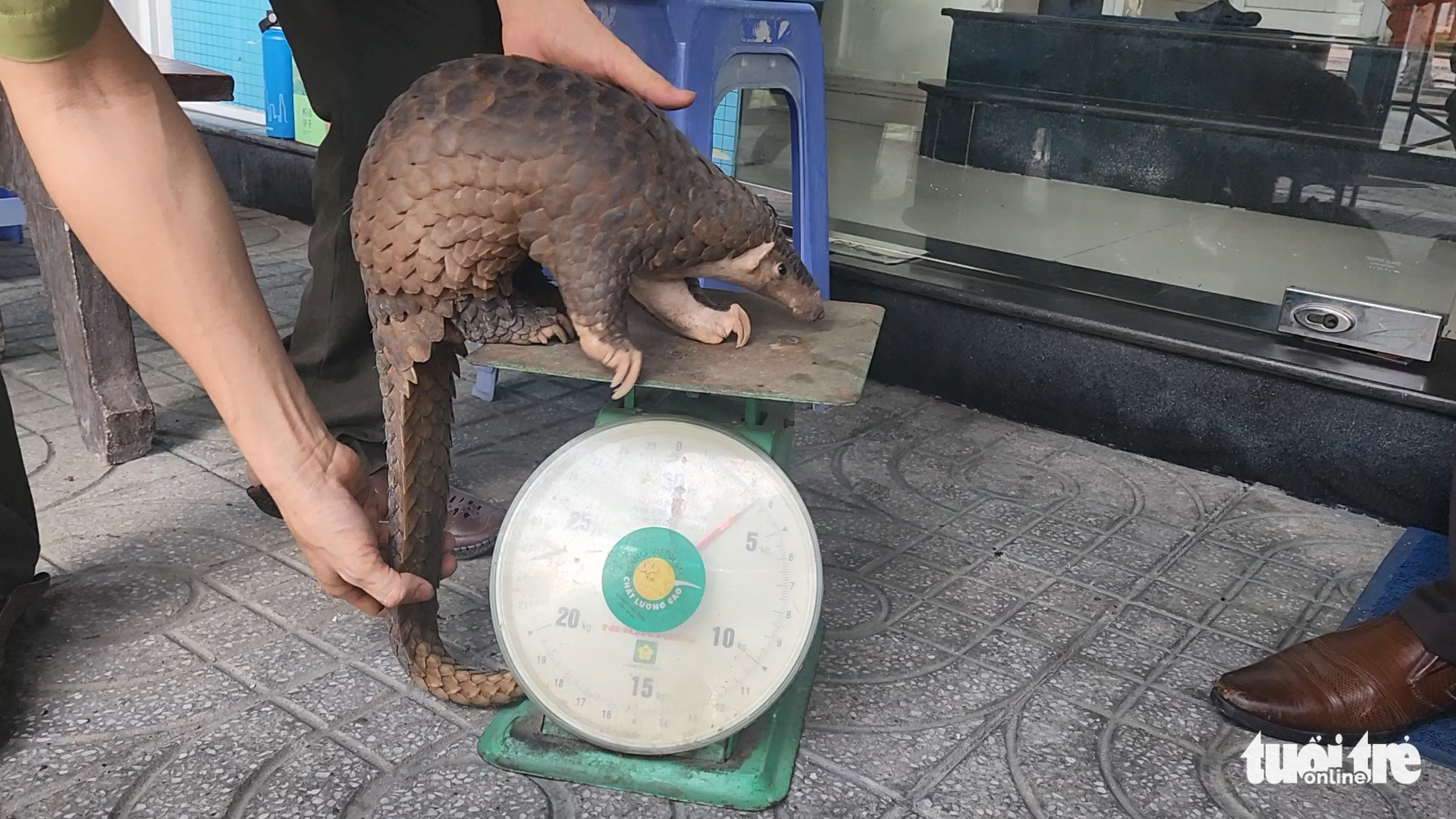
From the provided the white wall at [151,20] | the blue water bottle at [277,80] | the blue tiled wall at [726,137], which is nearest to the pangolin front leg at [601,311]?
the blue tiled wall at [726,137]

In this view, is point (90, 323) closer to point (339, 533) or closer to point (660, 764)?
point (339, 533)

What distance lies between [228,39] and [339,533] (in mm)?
3680

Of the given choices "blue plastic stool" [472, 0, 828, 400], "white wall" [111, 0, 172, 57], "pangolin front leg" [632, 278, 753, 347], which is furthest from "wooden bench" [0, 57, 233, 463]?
"white wall" [111, 0, 172, 57]

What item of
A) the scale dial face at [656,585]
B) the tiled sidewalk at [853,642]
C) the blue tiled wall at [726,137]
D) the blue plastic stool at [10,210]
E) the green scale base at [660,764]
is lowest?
the tiled sidewalk at [853,642]

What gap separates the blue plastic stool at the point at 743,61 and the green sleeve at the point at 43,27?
914mm

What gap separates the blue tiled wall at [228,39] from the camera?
3.87 meters

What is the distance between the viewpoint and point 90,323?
6.15 ft

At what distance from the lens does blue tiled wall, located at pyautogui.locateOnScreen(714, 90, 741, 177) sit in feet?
9.07

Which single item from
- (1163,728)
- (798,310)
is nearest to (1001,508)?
(1163,728)

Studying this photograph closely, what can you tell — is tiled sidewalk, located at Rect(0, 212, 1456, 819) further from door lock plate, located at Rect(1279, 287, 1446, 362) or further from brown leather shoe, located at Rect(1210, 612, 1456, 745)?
door lock plate, located at Rect(1279, 287, 1446, 362)

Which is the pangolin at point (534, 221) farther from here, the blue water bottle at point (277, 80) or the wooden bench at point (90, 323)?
the blue water bottle at point (277, 80)

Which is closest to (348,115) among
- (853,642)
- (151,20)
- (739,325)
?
(739,325)

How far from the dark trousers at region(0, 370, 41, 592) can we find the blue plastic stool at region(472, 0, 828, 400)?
65cm

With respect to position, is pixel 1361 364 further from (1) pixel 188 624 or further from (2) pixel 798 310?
(1) pixel 188 624
